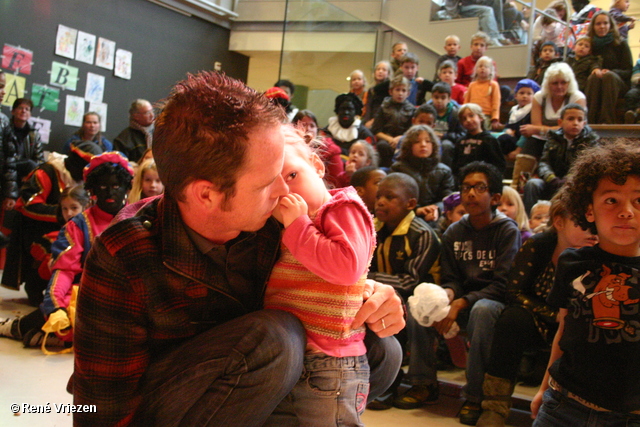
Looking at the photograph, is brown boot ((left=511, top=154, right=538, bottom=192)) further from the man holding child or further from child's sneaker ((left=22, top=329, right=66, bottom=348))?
the man holding child

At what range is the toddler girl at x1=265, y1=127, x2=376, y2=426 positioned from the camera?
1242 millimetres

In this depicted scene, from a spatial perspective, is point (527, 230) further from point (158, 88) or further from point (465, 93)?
point (158, 88)

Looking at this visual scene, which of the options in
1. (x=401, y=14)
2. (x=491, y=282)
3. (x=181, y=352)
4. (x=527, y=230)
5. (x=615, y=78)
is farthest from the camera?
(x=401, y=14)

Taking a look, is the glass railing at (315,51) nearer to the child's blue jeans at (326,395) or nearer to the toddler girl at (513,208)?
the toddler girl at (513,208)

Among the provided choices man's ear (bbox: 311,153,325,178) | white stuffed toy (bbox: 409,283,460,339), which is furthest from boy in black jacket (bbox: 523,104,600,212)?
man's ear (bbox: 311,153,325,178)

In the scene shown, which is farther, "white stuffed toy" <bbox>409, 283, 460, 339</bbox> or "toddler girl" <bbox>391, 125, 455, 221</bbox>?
"toddler girl" <bbox>391, 125, 455, 221</bbox>

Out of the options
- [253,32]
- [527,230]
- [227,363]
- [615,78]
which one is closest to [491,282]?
[527,230]

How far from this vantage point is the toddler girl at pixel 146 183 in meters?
3.49

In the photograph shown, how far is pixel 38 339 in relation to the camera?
3322 mm

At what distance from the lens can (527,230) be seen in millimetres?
3686

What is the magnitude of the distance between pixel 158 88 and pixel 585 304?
28.3 feet

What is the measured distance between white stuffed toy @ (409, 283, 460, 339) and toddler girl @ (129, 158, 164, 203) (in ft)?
5.50

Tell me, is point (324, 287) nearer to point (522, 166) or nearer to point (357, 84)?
point (522, 166)

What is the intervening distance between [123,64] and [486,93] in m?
5.38
